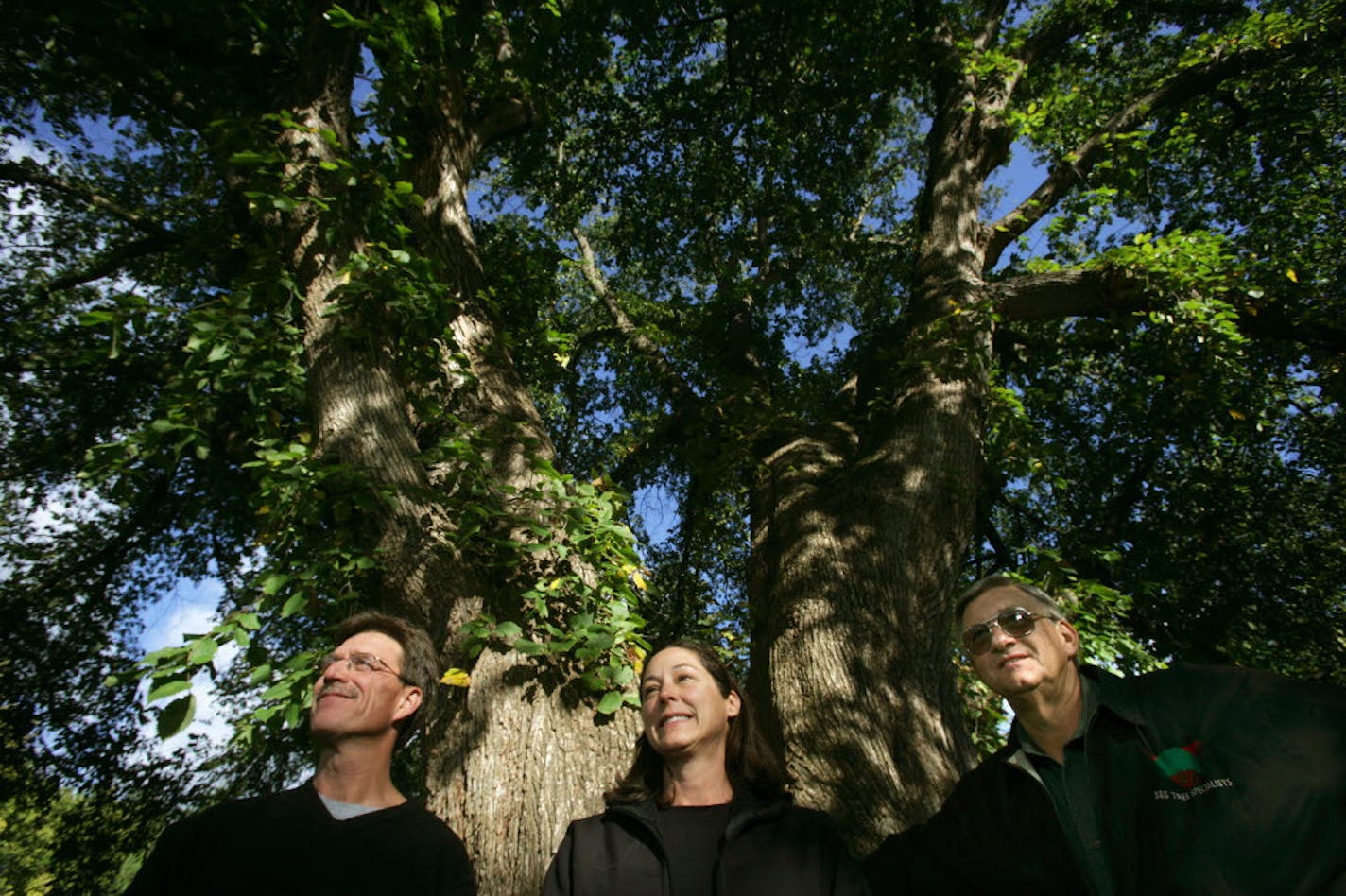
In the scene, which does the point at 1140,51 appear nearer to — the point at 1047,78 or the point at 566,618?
the point at 1047,78

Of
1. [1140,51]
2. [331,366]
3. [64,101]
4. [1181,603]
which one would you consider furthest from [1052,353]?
[64,101]

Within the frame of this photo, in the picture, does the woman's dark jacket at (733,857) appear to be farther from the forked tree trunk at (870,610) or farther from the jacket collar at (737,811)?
the forked tree trunk at (870,610)

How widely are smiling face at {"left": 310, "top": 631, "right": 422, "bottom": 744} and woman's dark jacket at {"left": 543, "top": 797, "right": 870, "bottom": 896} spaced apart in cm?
68

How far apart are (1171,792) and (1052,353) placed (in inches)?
258

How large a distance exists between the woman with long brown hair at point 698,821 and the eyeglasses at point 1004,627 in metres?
0.70

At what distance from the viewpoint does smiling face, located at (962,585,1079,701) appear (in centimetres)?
193

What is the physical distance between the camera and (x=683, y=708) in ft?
6.90

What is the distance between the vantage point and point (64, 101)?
642cm

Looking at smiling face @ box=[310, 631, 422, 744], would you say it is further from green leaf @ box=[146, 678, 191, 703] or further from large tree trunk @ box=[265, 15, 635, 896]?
green leaf @ box=[146, 678, 191, 703]

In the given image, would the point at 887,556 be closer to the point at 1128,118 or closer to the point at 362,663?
the point at 362,663

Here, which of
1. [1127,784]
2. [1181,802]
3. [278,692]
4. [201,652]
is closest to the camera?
[1181,802]

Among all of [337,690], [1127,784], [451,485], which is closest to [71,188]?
[451,485]

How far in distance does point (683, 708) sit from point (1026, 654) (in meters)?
1.02

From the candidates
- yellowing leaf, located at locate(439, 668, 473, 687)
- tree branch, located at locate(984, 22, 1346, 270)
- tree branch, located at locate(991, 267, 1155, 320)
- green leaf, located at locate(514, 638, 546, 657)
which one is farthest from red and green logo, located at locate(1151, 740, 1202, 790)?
tree branch, located at locate(984, 22, 1346, 270)
